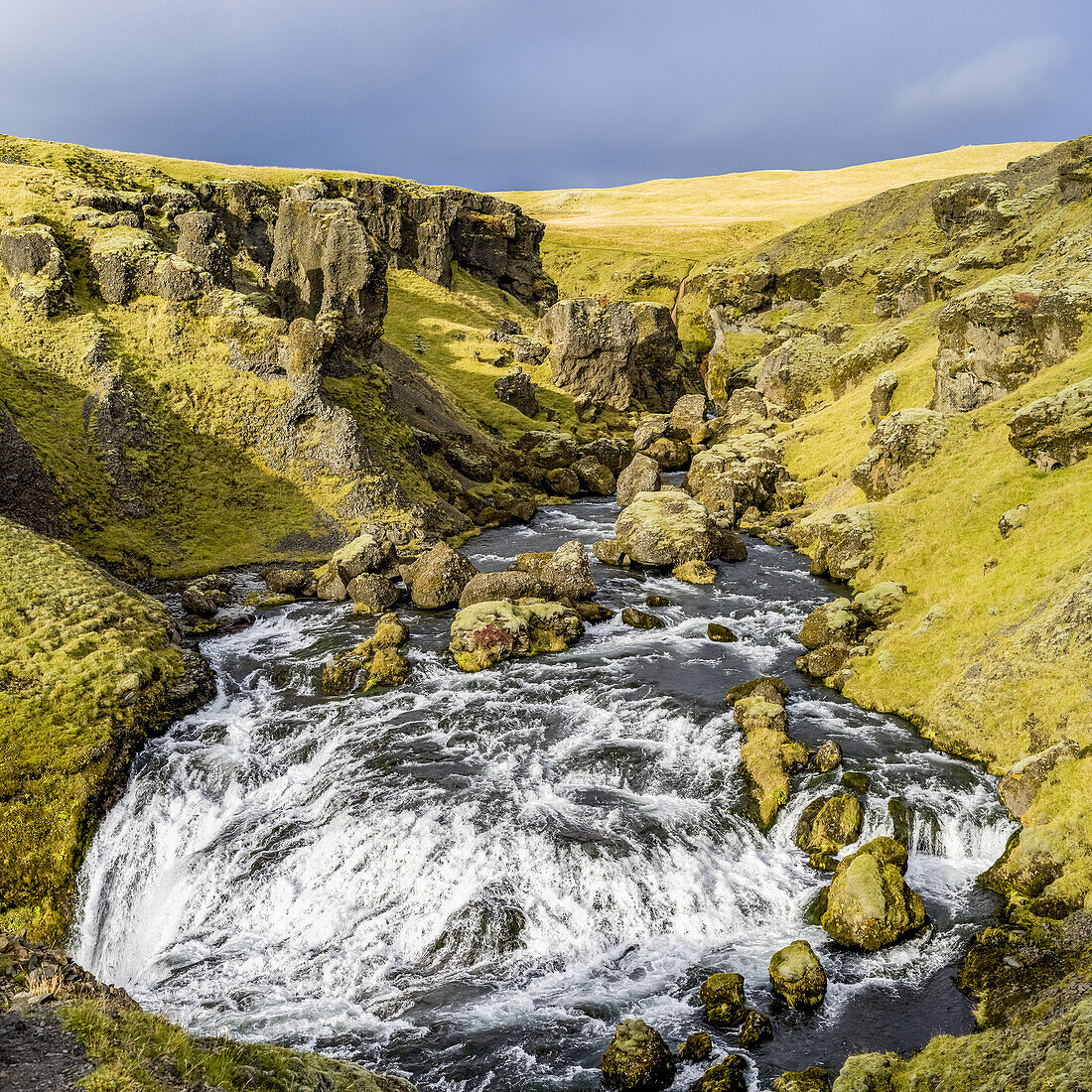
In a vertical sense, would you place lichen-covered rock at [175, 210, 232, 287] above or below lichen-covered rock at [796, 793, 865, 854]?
above

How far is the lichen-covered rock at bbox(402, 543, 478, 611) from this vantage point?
4188 centimetres

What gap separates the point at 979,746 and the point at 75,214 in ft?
245

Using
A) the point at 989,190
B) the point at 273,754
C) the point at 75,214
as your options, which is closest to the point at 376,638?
the point at 273,754

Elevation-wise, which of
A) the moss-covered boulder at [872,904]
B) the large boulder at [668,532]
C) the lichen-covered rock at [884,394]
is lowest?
the moss-covered boulder at [872,904]

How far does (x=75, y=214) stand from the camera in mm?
63188

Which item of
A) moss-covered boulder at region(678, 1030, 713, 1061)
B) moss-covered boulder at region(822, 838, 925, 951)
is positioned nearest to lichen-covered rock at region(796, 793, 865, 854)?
moss-covered boulder at region(822, 838, 925, 951)

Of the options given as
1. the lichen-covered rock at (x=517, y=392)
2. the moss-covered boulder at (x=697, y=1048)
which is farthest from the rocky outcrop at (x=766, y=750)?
the lichen-covered rock at (x=517, y=392)

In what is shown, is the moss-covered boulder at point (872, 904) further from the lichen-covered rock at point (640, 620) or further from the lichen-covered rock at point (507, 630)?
the lichen-covered rock at point (640, 620)

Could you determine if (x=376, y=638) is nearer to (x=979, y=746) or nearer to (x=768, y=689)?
(x=768, y=689)

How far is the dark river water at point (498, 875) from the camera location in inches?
714

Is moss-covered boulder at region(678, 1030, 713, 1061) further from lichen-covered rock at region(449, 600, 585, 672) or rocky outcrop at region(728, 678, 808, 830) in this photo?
lichen-covered rock at region(449, 600, 585, 672)

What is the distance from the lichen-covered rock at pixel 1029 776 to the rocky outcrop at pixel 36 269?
6475 centimetres

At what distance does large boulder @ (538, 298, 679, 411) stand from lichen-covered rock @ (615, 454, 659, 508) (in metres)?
29.9

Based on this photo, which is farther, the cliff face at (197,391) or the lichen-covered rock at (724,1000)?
the cliff face at (197,391)
